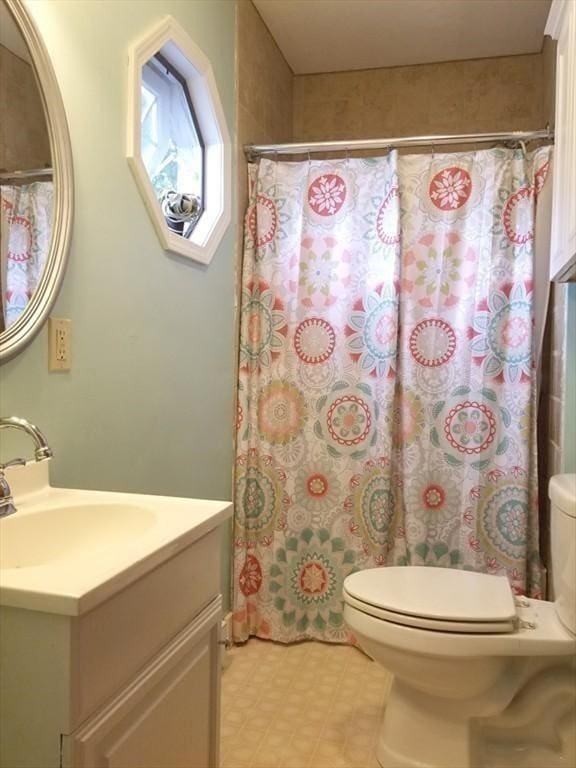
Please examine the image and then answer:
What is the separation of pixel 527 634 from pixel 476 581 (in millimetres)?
223

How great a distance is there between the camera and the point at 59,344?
1337 millimetres

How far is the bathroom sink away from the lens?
107 cm

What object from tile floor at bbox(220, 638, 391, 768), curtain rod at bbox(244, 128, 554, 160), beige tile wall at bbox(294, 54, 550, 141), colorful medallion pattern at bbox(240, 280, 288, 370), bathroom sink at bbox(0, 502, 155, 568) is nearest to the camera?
bathroom sink at bbox(0, 502, 155, 568)

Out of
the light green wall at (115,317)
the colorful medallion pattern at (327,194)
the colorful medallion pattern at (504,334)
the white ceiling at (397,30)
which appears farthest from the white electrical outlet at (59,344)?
the white ceiling at (397,30)

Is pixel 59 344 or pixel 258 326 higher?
pixel 258 326

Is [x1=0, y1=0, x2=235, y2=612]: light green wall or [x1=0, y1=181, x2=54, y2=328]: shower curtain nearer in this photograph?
[x1=0, y1=181, x2=54, y2=328]: shower curtain

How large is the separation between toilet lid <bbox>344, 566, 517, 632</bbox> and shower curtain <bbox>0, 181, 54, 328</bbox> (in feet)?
3.66

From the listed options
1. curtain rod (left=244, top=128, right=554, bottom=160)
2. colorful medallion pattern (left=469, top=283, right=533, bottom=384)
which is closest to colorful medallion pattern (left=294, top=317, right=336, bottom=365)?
colorful medallion pattern (left=469, top=283, right=533, bottom=384)

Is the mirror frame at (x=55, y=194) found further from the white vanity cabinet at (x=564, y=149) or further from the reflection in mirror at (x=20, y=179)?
the white vanity cabinet at (x=564, y=149)

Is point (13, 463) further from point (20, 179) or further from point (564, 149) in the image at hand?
point (564, 149)

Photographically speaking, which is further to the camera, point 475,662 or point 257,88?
point 257,88

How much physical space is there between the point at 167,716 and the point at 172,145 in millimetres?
1728

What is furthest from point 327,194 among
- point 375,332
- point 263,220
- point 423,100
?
point 423,100

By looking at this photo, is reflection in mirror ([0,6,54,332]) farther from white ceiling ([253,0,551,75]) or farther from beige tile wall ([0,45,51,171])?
white ceiling ([253,0,551,75])
